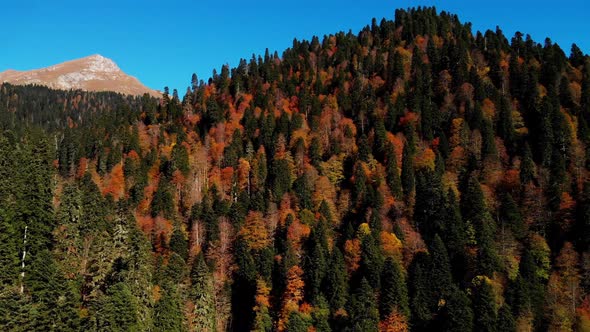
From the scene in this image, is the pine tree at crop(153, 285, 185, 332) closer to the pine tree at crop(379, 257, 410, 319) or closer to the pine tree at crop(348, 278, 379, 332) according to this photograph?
the pine tree at crop(348, 278, 379, 332)

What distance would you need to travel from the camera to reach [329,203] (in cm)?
10488

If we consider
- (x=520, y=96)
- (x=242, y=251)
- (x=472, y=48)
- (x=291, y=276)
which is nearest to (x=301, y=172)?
(x=242, y=251)

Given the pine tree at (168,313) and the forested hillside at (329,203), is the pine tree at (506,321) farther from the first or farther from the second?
the pine tree at (168,313)

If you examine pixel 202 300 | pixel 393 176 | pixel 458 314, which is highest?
pixel 393 176

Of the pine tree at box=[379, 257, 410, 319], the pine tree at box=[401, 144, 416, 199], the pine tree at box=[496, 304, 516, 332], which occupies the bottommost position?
the pine tree at box=[496, 304, 516, 332]

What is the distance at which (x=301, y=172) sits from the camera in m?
118

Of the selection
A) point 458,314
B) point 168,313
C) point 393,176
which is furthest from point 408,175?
point 168,313

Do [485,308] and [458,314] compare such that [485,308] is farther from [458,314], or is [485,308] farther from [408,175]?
[408,175]

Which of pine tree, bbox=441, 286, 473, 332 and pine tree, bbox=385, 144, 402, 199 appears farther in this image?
pine tree, bbox=385, 144, 402, 199

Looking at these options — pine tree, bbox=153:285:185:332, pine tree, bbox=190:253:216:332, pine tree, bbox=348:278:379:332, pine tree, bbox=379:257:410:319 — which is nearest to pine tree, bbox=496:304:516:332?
pine tree, bbox=379:257:410:319

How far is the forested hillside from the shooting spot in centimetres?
5831

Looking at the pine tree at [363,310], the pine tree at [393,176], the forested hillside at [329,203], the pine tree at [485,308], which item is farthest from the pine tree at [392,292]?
the pine tree at [393,176]

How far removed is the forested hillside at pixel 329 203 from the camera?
58312 mm

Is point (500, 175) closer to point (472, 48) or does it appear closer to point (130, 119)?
point (472, 48)
